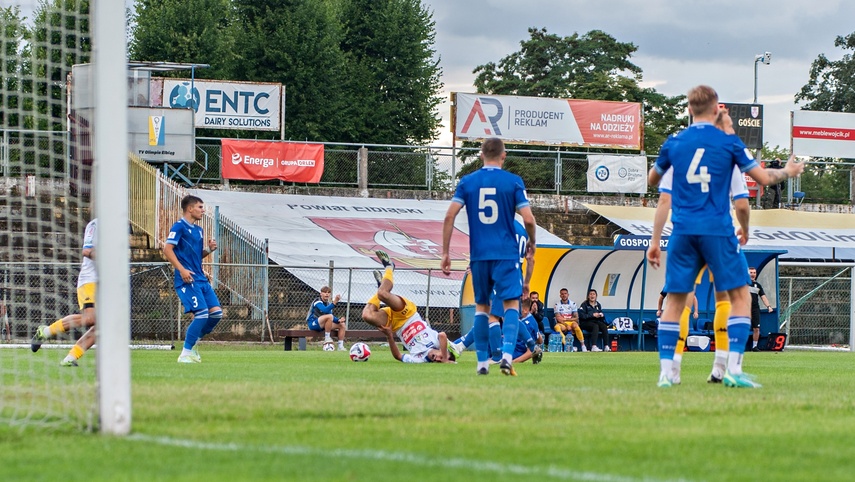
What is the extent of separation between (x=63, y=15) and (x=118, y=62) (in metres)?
2.77

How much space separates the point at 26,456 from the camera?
473 centimetres

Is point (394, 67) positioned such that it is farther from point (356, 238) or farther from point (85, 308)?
point (85, 308)

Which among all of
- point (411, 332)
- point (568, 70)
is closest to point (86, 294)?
point (411, 332)

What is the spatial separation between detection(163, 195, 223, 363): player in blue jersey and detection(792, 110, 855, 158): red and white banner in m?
33.7

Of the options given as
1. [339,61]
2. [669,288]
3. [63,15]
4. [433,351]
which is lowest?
[433,351]

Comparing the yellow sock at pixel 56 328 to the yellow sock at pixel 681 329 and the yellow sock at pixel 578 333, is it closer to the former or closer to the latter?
the yellow sock at pixel 681 329

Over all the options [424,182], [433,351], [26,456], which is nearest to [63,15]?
[26,456]

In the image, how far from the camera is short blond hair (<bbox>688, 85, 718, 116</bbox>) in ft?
28.3

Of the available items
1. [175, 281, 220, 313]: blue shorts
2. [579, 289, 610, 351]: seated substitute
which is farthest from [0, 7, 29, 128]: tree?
[579, 289, 610, 351]: seated substitute

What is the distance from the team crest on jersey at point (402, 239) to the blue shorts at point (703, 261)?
20031mm

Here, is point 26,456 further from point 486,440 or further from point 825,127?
point 825,127

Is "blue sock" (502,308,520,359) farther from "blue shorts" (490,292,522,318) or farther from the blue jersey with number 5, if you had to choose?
the blue jersey with number 5

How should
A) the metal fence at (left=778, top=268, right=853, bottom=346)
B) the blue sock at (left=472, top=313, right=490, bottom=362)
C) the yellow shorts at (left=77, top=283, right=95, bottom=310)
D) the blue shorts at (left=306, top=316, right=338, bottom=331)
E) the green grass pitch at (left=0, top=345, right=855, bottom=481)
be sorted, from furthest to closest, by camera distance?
1. the metal fence at (left=778, top=268, right=853, bottom=346)
2. the blue shorts at (left=306, top=316, right=338, bottom=331)
3. the yellow shorts at (left=77, top=283, right=95, bottom=310)
4. the blue sock at (left=472, top=313, right=490, bottom=362)
5. the green grass pitch at (left=0, top=345, right=855, bottom=481)

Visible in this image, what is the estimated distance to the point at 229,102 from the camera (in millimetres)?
38219
